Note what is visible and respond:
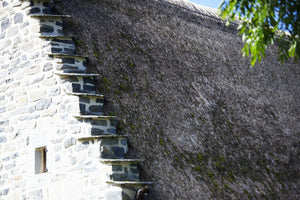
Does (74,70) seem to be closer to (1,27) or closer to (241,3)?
(1,27)

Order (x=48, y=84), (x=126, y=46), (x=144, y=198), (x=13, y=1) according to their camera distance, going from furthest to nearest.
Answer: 1. (x=126, y=46)
2. (x=13, y=1)
3. (x=48, y=84)
4. (x=144, y=198)

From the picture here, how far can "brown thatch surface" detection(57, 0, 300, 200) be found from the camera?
7746mm

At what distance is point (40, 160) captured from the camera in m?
7.49

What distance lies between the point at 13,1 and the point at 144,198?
3.91m

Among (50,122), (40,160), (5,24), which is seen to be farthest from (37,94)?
(5,24)

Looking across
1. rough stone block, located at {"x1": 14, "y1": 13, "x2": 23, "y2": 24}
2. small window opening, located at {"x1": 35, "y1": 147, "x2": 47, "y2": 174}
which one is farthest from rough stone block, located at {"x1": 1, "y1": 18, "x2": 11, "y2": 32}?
small window opening, located at {"x1": 35, "y1": 147, "x2": 47, "y2": 174}

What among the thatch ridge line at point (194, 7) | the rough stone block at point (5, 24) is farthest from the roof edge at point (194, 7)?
the rough stone block at point (5, 24)

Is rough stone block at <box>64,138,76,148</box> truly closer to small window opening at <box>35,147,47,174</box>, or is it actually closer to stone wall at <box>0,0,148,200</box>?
stone wall at <box>0,0,148,200</box>

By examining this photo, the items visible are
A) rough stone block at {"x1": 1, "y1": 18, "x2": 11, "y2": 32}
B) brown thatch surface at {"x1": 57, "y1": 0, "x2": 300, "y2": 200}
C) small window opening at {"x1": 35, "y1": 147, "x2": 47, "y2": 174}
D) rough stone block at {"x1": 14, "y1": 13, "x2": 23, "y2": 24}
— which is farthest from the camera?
rough stone block at {"x1": 1, "y1": 18, "x2": 11, "y2": 32}

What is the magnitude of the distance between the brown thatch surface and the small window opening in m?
1.22

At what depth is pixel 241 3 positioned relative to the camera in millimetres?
6176

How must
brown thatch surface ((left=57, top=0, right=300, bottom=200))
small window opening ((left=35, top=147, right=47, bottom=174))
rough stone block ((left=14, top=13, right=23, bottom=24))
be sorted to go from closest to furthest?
small window opening ((left=35, top=147, right=47, bottom=174)) → brown thatch surface ((left=57, top=0, right=300, bottom=200)) → rough stone block ((left=14, top=13, right=23, bottom=24))

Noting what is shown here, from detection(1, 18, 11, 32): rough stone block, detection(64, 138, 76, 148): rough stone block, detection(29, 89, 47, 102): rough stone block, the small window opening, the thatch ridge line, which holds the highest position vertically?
the thatch ridge line

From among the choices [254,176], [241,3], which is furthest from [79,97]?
[254,176]
